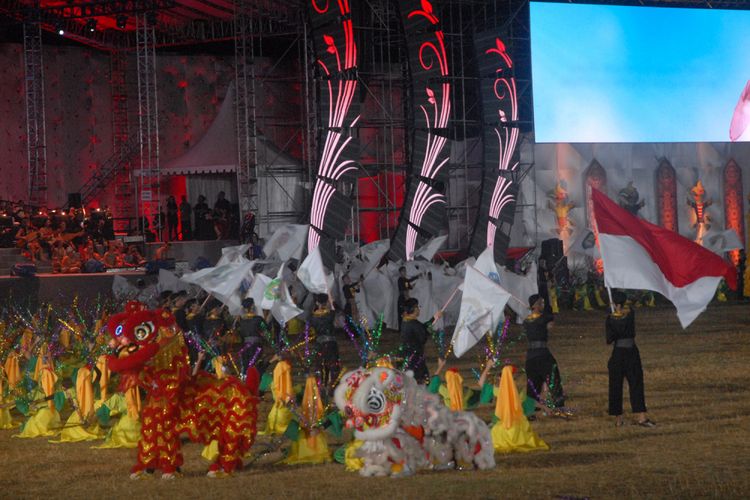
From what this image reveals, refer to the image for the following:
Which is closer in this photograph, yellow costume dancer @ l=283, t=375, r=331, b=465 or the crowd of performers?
the crowd of performers

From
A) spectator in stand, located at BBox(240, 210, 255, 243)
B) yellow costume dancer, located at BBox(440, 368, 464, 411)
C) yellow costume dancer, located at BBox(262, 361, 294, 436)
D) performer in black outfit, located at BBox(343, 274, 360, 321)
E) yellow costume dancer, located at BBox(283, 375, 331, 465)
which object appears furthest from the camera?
spectator in stand, located at BBox(240, 210, 255, 243)

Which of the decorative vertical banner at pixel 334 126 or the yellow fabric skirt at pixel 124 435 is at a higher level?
the decorative vertical banner at pixel 334 126

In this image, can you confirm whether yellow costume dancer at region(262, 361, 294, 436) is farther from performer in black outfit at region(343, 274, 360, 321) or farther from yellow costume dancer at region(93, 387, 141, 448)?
performer in black outfit at region(343, 274, 360, 321)

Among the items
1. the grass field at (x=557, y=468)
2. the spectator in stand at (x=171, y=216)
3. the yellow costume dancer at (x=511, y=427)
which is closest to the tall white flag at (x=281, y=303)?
the grass field at (x=557, y=468)

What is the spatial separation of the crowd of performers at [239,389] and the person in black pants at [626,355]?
0.01 metres

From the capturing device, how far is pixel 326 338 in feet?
46.8

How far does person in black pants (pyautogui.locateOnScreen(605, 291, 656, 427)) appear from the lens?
11938 millimetres

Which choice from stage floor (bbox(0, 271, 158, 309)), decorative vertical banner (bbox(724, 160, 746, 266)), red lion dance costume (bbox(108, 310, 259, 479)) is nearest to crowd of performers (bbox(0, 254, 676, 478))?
red lion dance costume (bbox(108, 310, 259, 479))

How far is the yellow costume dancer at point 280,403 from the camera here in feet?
40.3

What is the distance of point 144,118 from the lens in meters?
34.0

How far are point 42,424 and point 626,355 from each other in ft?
20.7

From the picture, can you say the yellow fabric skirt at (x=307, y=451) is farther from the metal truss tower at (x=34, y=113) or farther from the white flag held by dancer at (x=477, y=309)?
the metal truss tower at (x=34, y=113)

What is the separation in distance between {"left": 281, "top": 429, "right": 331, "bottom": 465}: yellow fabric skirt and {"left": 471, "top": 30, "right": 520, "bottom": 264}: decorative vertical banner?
1871 cm

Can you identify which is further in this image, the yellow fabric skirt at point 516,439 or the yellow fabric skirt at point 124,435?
the yellow fabric skirt at point 124,435
